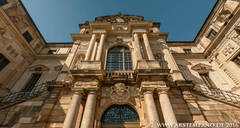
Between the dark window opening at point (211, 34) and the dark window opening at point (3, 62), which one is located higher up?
the dark window opening at point (211, 34)

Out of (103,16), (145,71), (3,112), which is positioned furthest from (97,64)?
(103,16)

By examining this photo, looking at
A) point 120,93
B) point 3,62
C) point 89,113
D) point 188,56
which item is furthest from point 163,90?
point 3,62

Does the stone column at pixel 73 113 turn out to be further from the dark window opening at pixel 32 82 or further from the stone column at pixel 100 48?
the dark window opening at pixel 32 82

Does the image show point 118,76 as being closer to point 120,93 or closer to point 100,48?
point 120,93

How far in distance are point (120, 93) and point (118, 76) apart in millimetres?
1201

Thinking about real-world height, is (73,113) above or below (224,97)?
below

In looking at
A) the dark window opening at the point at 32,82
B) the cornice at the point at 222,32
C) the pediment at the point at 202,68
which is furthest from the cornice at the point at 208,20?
the dark window opening at the point at 32,82

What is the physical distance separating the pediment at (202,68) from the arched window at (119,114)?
34.6 ft

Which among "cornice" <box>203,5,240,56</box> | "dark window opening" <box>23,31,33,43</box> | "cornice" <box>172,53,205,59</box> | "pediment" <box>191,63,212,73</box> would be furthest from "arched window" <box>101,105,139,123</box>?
"dark window opening" <box>23,31,33,43</box>

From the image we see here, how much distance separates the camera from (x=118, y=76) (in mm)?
7000

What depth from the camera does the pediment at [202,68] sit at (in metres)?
12.2

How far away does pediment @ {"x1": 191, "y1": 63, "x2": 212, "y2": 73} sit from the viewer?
39.9ft

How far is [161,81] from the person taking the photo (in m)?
6.15

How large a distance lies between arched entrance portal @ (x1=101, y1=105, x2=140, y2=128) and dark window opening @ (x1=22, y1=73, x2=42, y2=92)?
919cm
